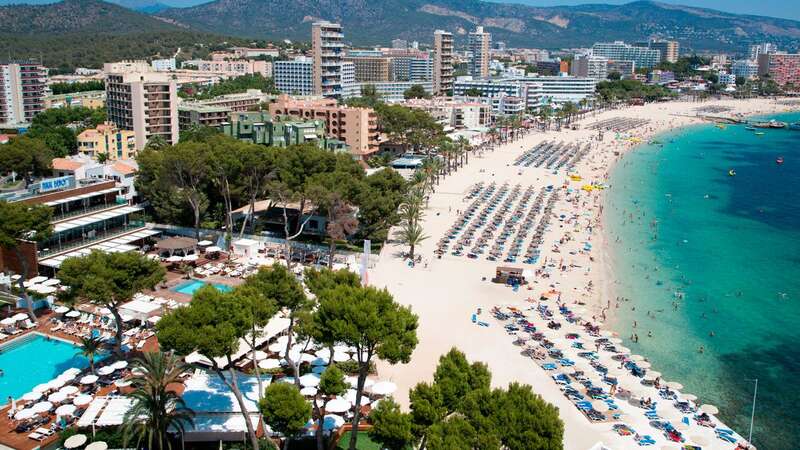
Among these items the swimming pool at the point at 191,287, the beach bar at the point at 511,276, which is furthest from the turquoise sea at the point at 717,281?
the swimming pool at the point at 191,287

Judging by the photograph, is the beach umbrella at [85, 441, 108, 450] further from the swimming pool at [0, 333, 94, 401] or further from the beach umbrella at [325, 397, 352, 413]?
the swimming pool at [0, 333, 94, 401]

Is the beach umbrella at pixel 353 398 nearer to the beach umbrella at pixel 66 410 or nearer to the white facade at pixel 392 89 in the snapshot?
the beach umbrella at pixel 66 410

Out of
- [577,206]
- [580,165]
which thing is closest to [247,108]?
[580,165]

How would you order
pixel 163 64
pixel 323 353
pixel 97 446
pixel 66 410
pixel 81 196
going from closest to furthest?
pixel 97 446 < pixel 66 410 < pixel 323 353 < pixel 81 196 < pixel 163 64

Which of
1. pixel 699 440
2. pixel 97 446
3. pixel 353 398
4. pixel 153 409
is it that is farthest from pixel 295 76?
pixel 699 440

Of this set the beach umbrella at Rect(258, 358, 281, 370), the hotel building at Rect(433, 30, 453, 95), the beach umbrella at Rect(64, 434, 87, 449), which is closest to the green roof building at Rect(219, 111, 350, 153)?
the beach umbrella at Rect(258, 358, 281, 370)

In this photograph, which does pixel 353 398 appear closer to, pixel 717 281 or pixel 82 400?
pixel 82 400

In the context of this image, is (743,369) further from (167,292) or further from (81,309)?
(81,309)
